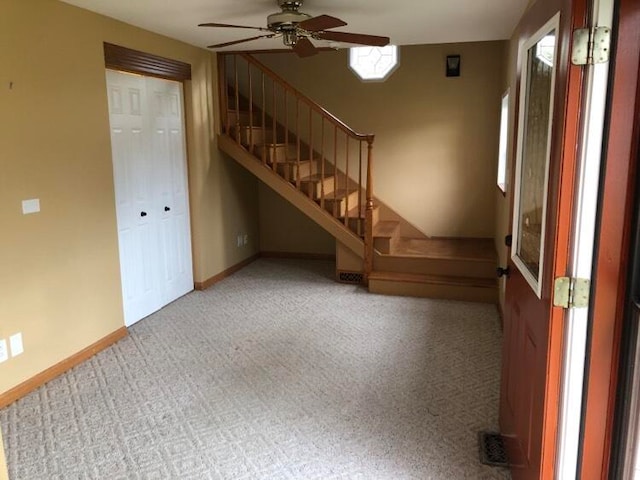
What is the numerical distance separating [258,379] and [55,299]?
144 cm

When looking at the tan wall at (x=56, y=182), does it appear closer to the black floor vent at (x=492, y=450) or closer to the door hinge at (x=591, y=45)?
the black floor vent at (x=492, y=450)

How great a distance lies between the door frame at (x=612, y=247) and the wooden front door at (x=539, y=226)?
0.09 metres

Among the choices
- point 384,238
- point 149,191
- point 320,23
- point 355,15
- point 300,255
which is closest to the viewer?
point 320,23

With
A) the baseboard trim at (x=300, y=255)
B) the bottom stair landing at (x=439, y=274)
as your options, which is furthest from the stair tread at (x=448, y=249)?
the baseboard trim at (x=300, y=255)

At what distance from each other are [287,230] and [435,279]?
2.35 metres

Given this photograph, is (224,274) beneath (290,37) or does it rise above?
beneath

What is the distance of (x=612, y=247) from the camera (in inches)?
55.2

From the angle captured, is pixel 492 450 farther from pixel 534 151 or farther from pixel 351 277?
pixel 351 277

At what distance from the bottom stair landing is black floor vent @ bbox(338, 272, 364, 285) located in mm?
241

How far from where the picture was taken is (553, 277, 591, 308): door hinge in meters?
1.47

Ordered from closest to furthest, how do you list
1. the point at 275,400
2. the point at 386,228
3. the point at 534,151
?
the point at 534,151 → the point at 275,400 → the point at 386,228

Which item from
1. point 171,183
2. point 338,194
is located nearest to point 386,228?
point 338,194

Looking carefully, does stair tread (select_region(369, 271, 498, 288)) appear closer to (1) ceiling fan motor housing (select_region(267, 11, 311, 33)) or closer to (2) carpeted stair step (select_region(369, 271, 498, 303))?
(2) carpeted stair step (select_region(369, 271, 498, 303))

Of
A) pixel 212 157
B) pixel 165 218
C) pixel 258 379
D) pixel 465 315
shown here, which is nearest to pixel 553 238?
pixel 258 379
